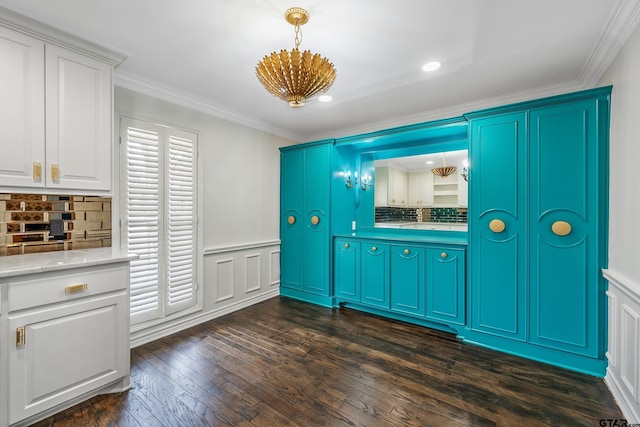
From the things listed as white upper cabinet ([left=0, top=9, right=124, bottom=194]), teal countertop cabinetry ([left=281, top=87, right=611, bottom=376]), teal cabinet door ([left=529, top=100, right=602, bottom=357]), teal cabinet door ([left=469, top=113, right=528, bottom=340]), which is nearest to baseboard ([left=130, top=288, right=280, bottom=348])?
teal countertop cabinetry ([left=281, top=87, right=611, bottom=376])

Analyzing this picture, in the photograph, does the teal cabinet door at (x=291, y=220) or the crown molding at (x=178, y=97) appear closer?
the crown molding at (x=178, y=97)

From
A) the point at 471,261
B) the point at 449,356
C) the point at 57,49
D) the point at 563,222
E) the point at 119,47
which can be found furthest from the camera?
the point at 471,261

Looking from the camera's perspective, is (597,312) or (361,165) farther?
(361,165)

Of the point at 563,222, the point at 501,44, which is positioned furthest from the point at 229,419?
the point at 501,44

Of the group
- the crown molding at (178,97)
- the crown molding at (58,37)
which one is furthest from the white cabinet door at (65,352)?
the crown molding at (178,97)

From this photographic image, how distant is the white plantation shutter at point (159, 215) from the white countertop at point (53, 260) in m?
0.56

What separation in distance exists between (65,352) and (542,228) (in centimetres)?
367

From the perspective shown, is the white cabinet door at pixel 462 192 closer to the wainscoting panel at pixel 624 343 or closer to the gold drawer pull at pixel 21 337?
the wainscoting panel at pixel 624 343

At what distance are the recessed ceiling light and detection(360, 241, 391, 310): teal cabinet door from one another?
190 centimetres

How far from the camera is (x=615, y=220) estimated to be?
2.13m

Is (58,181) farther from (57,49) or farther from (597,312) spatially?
(597,312)

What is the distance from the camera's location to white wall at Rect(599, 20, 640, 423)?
69.1 inches

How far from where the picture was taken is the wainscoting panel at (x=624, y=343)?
1.72 m

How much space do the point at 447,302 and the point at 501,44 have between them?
2.36m
